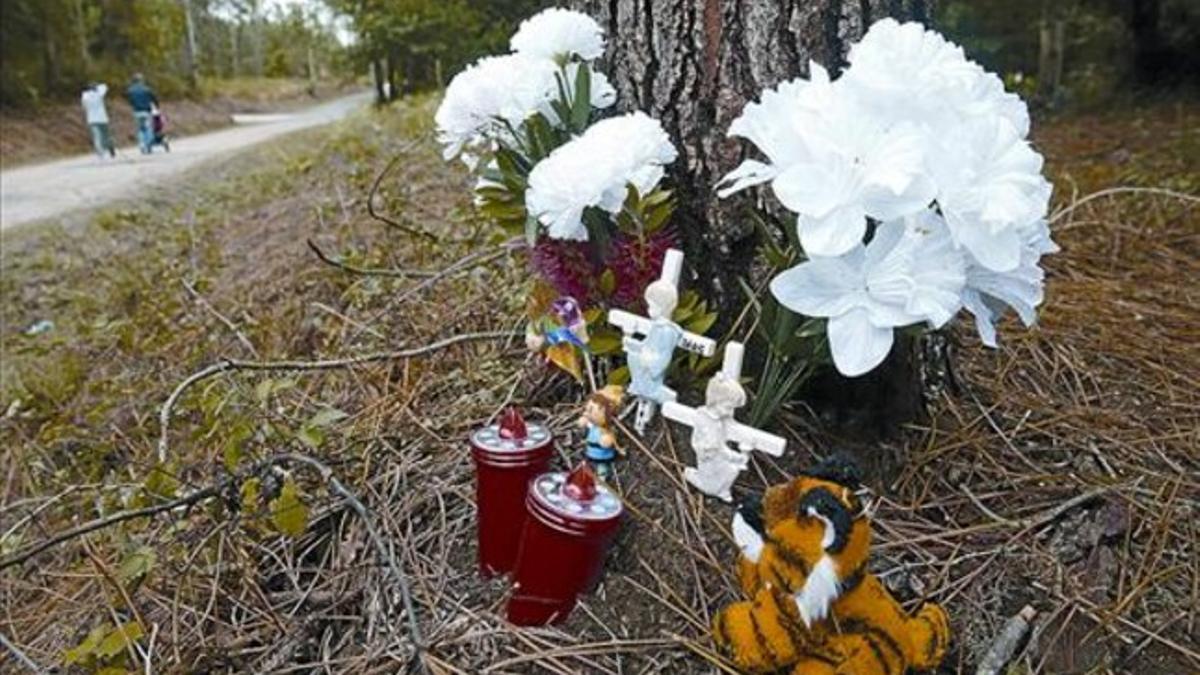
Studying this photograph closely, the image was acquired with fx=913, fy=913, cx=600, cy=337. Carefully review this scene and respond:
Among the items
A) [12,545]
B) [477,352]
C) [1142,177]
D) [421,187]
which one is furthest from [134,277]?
[1142,177]

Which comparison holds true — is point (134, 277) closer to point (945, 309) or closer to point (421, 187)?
point (421, 187)

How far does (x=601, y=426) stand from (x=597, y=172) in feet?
1.07

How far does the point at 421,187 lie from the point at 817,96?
10.8ft

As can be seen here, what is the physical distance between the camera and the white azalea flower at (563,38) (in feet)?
4.41

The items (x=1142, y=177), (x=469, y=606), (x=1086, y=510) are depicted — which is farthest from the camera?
(x=1142, y=177)

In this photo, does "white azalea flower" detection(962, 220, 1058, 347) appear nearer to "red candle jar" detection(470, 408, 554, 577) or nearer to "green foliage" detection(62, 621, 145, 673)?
"red candle jar" detection(470, 408, 554, 577)

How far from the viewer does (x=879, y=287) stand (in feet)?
3.30

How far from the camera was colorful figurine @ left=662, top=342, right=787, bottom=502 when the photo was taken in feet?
3.63

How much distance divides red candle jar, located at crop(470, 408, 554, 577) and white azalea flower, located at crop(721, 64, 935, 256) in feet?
1.41

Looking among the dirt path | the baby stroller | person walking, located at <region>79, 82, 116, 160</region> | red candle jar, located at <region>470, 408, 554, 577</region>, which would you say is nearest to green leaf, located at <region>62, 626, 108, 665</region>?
red candle jar, located at <region>470, 408, 554, 577</region>

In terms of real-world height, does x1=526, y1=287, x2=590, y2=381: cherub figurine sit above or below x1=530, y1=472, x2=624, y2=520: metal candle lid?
above

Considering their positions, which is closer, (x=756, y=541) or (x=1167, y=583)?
(x=756, y=541)

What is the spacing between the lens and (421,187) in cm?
412

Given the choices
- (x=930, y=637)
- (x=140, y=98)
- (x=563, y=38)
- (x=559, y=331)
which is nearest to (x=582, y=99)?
(x=563, y=38)
